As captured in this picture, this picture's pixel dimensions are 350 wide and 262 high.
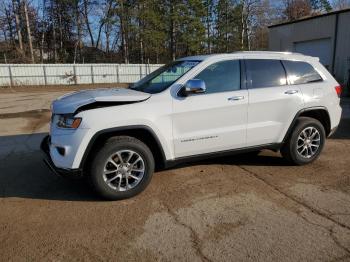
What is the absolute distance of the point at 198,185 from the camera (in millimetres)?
4879

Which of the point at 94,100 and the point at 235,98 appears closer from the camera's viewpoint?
the point at 94,100

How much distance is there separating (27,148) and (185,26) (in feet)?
130

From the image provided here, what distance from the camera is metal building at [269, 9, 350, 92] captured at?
19922 millimetres

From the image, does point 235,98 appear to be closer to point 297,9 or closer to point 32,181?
point 32,181

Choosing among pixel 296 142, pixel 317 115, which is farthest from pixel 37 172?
pixel 317 115

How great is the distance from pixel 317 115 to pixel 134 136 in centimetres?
317

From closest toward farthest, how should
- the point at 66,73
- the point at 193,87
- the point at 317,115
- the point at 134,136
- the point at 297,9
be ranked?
the point at 193,87, the point at 134,136, the point at 317,115, the point at 66,73, the point at 297,9

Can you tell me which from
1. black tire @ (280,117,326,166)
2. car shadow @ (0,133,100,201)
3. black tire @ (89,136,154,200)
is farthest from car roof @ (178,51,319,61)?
car shadow @ (0,133,100,201)

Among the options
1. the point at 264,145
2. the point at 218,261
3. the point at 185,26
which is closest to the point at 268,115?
the point at 264,145

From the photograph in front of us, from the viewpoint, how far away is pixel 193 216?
155 inches

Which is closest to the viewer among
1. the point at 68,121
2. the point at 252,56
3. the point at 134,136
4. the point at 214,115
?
the point at 68,121

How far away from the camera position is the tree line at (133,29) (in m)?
42.7

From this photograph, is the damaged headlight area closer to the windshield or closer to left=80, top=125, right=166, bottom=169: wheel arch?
left=80, top=125, right=166, bottom=169: wheel arch

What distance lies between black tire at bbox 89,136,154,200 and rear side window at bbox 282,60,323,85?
2.59 m
